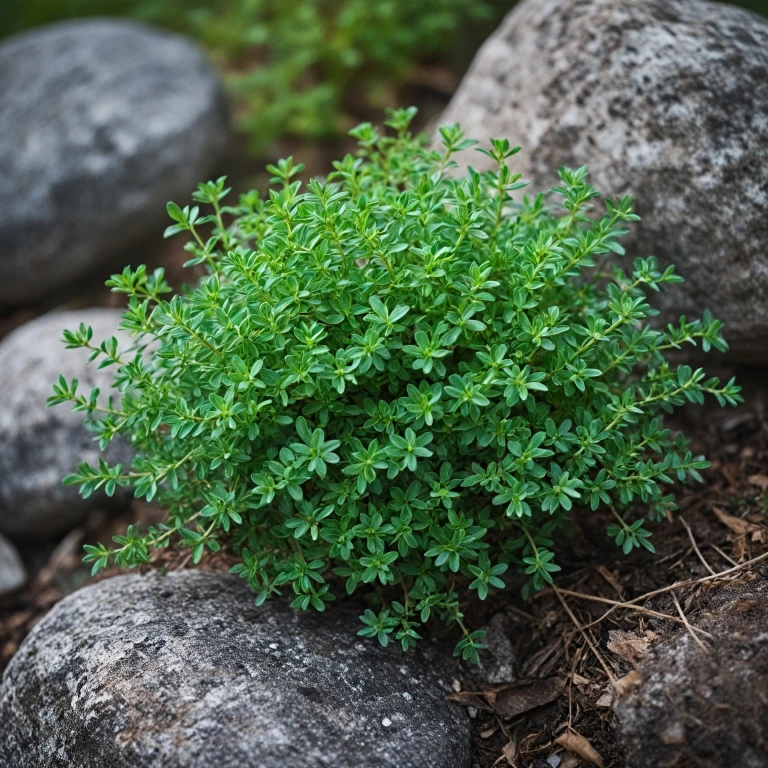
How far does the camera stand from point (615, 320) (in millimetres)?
2287

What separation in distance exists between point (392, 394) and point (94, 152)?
2.92 metres

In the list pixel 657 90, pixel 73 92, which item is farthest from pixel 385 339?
pixel 73 92

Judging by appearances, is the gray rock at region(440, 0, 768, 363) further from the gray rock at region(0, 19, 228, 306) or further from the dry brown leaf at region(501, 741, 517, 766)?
the gray rock at region(0, 19, 228, 306)

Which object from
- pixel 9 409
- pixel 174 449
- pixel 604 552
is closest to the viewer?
pixel 174 449

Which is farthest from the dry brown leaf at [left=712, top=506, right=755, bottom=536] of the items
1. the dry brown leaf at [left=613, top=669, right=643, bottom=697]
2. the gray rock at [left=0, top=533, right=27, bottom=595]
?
the gray rock at [left=0, top=533, right=27, bottom=595]

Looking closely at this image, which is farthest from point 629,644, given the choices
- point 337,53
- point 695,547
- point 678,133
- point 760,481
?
point 337,53

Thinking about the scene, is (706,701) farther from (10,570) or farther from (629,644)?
(10,570)

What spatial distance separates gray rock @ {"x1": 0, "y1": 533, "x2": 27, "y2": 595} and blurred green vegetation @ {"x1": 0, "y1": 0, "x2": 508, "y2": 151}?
2.73m

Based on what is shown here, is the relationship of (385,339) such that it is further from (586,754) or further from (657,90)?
(657,90)

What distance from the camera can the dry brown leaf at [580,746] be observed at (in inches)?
83.1

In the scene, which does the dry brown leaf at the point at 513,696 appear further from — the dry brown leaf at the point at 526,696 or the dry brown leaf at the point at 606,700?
the dry brown leaf at the point at 606,700

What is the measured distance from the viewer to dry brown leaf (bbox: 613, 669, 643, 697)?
204cm

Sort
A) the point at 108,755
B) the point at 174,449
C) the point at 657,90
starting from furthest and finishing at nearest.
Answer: the point at 657,90 → the point at 174,449 → the point at 108,755

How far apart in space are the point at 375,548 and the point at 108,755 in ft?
2.91
